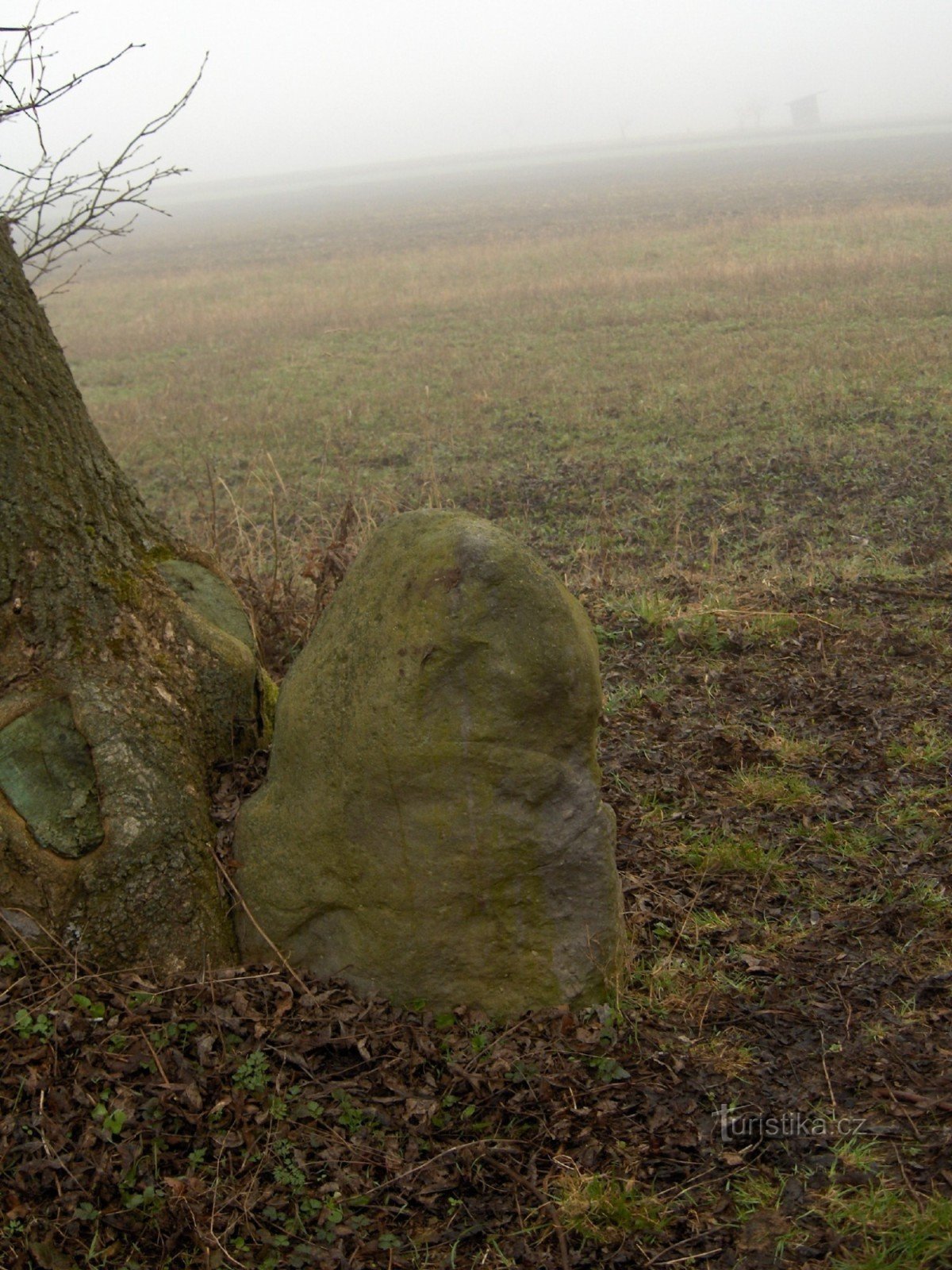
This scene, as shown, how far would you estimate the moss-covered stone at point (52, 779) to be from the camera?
11.3ft

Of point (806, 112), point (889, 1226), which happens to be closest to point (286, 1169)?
point (889, 1226)

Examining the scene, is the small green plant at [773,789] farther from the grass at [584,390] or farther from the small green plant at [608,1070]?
the small green plant at [608,1070]

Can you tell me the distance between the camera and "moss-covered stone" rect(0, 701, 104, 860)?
11.3 feet

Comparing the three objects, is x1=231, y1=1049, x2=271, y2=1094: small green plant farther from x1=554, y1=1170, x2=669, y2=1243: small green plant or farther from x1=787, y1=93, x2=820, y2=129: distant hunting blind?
x1=787, y1=93, x2=820, y2=129: distant hunting blind

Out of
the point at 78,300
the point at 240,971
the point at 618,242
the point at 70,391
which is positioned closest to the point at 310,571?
the point at 70,391

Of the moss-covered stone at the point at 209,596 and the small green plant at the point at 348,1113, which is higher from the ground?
the moss-covered stone at the point at 209,596

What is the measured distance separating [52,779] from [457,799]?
4.65 ft

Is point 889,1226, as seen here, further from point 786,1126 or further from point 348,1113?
point 348,1113

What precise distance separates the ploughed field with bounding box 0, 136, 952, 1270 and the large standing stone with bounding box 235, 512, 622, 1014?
8.5 inches

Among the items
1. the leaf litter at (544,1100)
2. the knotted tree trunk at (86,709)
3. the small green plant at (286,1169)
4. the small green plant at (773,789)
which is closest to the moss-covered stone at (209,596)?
the knotted tree trunk at (86,709)

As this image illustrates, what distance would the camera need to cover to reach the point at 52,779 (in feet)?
11.5

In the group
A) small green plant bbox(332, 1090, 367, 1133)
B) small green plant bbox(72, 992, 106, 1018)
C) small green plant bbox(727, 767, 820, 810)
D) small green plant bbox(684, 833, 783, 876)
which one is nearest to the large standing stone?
small green plant bbox(332, 1090, 367, 1133)

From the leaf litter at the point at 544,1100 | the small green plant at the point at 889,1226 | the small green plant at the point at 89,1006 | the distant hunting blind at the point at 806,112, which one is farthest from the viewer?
the distant hunting blind at the point at 806,112

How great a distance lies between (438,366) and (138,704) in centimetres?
1350
